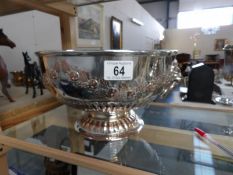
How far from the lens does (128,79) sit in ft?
0.94

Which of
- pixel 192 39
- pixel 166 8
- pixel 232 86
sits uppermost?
pixel 166 8

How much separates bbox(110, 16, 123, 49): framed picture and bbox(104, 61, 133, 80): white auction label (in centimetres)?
159

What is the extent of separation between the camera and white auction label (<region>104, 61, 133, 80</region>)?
0.89ft

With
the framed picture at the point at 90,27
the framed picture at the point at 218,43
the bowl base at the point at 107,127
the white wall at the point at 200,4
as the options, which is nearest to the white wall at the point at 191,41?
the framed picture at the point at 218,43

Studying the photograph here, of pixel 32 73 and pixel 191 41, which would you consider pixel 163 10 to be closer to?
pixel 191 41

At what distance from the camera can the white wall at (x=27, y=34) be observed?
0.63 metres

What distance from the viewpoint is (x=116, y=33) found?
192cm

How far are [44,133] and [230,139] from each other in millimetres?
399

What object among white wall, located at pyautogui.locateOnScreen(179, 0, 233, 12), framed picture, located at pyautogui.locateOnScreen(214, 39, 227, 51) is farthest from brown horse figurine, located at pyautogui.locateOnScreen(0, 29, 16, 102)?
white wall, located at pyautogui.locateOnScreen(179, 0, 233, 12)

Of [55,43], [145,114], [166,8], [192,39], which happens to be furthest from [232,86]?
[166,8]

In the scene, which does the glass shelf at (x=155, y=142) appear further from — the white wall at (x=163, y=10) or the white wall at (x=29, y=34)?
the white wall at (x=163, y=10)

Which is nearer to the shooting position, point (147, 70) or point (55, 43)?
point (147, 70)

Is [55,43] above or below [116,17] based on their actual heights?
below

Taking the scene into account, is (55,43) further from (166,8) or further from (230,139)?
(166,8)
